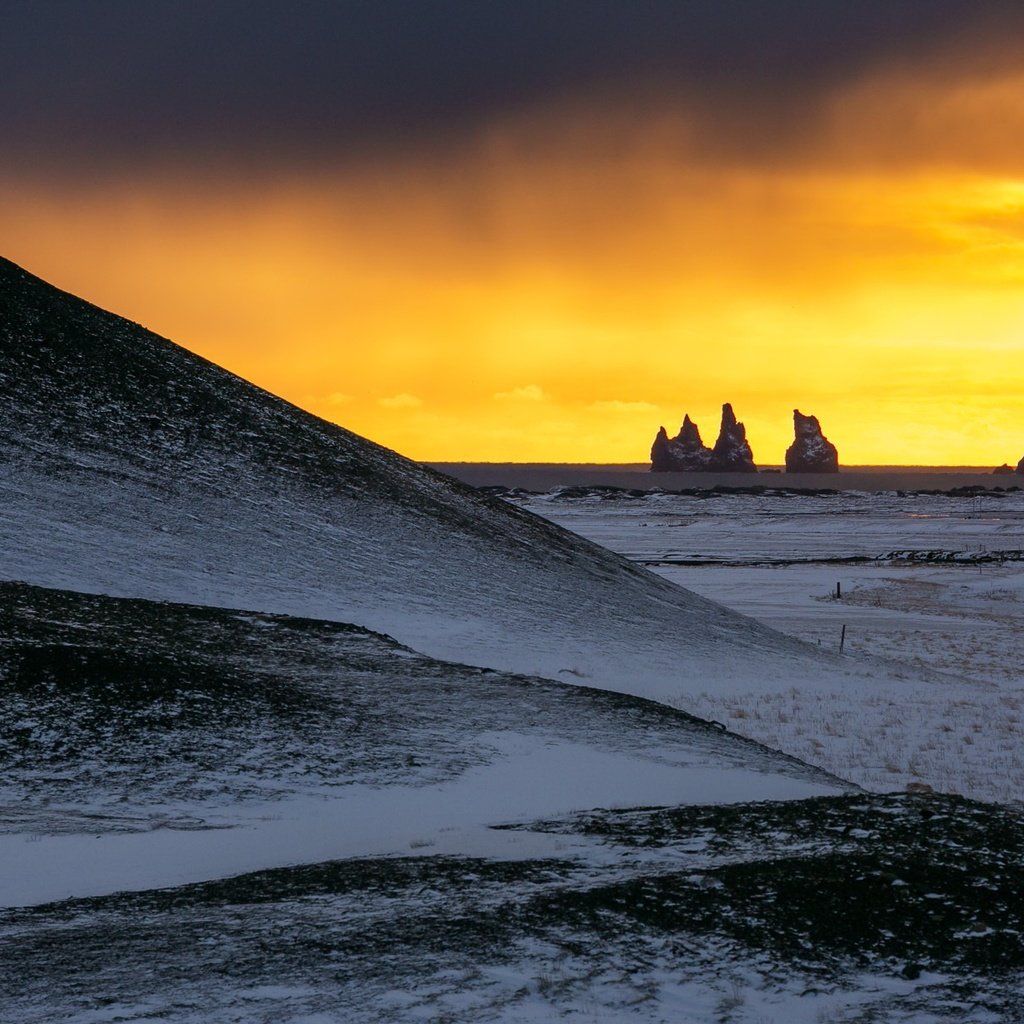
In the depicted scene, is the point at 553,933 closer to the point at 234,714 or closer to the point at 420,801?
the point at 420,801

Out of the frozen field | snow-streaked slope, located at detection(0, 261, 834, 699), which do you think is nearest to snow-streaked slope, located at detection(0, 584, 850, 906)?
the frozen field

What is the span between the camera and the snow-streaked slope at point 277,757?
13555 mm

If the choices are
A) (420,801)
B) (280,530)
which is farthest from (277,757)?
(280,530)

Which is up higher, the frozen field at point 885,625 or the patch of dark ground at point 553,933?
the patch of dark ground at point 553,933

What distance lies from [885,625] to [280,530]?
26.6 m

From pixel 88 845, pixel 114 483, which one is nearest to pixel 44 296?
pixel 114 483

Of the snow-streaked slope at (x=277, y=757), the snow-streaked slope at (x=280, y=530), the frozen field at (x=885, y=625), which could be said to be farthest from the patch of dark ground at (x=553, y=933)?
the snow-streaked slope at (x=280, y=530)

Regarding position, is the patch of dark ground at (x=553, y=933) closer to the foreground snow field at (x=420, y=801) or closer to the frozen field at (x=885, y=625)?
the foreground snow field at (x=420, y=801)

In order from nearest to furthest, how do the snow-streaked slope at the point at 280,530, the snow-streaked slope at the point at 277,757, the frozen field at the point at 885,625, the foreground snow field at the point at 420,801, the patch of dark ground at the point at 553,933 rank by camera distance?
1. the patch of dark ground at the point at 553,933
2. the foreground snow field at the point at 420,801
3. the snow-streaked slope at the point at 277,757
4. the frozen field at the point at 885,625
5. the snow-streaked slope at the point at 280,530

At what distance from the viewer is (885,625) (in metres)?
47.8

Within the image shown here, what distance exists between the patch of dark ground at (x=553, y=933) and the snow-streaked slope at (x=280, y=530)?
16868 millimetres

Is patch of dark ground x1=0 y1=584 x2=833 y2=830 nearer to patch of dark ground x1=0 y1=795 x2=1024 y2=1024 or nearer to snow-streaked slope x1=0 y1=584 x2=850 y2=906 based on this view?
snow-streaked slope x1=0 y1=584 x2=850 y2=906

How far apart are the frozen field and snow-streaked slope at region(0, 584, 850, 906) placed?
3.20 m

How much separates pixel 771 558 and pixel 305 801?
74943mm
